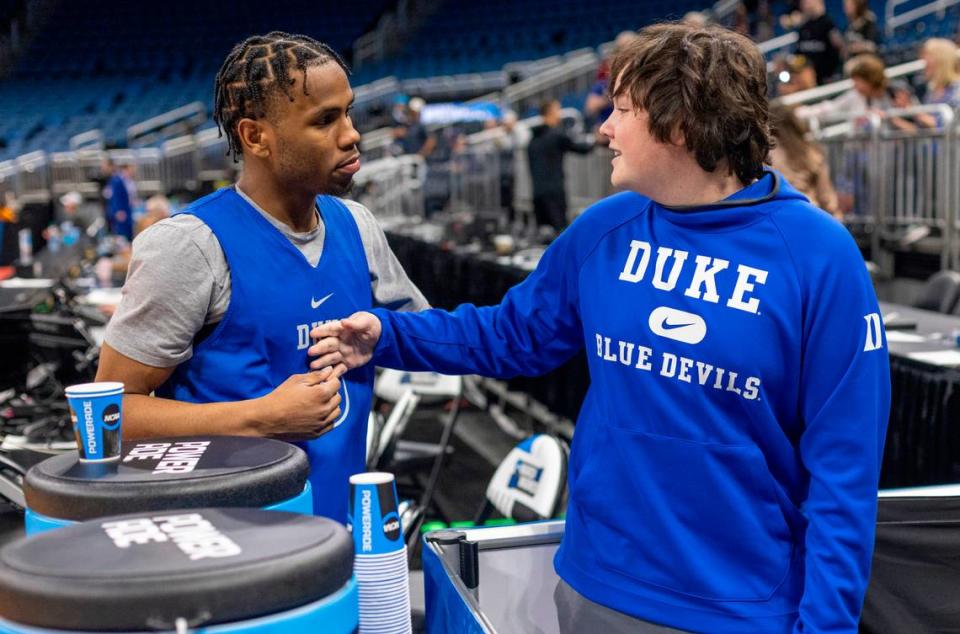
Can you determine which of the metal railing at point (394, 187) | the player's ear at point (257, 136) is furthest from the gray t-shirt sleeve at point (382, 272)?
the metal railing at point (394, 187)

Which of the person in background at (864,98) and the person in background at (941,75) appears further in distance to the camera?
the person in background at (864,98)

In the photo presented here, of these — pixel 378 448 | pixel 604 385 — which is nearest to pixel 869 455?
pixel 604 385

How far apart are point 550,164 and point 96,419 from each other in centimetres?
829

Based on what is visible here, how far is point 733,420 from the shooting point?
1442 millimetres

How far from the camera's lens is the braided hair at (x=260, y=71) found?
Answer: 1.68m

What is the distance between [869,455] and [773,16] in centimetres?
1671

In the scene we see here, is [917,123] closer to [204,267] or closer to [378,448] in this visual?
[378,448]

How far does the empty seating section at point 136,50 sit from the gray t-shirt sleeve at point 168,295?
22.5 metres

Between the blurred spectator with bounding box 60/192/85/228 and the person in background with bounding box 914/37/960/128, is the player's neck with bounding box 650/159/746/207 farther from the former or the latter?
the blurred spectator with bounding box 60/192/85/228

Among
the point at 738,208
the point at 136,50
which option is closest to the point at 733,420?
the point at 738,208

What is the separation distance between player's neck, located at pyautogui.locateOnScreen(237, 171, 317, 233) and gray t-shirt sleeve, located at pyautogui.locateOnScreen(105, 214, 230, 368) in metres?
0.13

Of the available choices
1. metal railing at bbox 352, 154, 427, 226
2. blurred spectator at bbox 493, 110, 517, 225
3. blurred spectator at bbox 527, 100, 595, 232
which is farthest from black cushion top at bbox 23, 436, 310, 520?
metal railing at bbox 352, 154, 427, 226

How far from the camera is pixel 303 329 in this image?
1.70 meters

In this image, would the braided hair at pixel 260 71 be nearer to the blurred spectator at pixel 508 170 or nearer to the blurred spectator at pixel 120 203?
the blurred spectator at pixel 508 170
